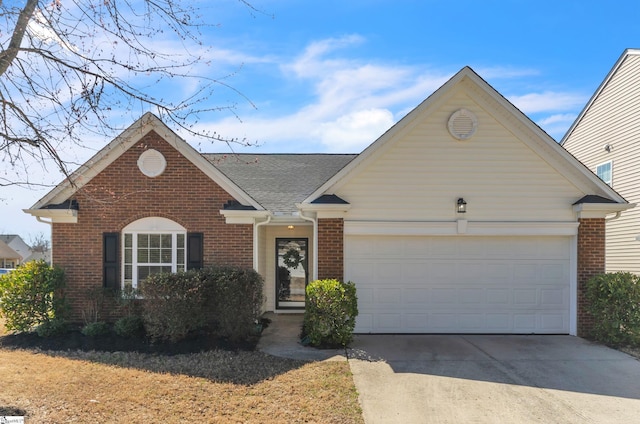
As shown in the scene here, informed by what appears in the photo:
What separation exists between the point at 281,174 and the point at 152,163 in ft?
13.9

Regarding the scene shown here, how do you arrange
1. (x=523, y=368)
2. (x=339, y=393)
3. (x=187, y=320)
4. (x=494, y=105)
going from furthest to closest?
(x=494, y=105)
(x=187, y=320)
(x=523, y=368)
(x=339, y=393)

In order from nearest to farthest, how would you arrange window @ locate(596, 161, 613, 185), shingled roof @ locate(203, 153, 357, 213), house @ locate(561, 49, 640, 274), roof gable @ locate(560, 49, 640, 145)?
shingled roof @ locate(203, 153, 357, 213)
house @ locate(561, 49, 640, 274)
roof gable @ locate(560, 49, 640, 145)
window @ locate(596, 161, 613, 185)

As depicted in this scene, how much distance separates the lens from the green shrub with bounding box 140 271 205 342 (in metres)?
8.30

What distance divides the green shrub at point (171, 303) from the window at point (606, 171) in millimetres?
14454

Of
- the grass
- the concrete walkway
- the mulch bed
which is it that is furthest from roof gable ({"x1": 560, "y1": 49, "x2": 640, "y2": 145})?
the mulch bed

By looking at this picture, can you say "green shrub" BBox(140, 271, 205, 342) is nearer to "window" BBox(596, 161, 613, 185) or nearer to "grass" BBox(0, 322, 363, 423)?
"grass" BBox(0, 322, 363, 423)

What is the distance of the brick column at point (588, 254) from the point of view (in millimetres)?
9383

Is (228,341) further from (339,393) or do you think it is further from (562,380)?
(562,380)

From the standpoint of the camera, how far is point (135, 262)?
981 cm

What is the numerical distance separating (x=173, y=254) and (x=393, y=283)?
5.12 metres

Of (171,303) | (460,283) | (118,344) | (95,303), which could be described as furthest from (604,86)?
(95,303)

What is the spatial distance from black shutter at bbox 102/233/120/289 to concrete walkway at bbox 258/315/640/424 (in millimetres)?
3721

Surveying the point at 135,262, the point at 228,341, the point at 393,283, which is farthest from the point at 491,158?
the point at 135,262

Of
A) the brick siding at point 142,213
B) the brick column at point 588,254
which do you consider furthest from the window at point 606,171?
the brick siding at point 142,213
